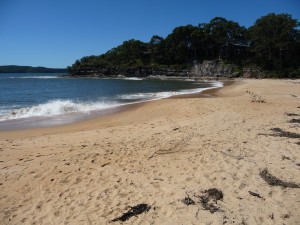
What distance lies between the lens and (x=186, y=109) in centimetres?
1507

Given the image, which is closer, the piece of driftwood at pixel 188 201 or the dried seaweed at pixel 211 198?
the dried seaweed at pixel 211 198

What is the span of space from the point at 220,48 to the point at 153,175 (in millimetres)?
87495

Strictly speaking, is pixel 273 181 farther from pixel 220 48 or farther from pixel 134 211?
pixel 220 48

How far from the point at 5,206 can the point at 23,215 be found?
0.59 metres

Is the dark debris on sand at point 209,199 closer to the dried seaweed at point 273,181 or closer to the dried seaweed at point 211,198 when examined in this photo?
the dried seaweed at point 211,198

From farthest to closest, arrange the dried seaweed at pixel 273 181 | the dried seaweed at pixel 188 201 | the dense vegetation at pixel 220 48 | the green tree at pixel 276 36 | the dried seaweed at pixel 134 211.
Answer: the dense vegetation at pixel 220 48, the green tree at pixel 276 36, the dried seaweed at pixel 273 181, the dried seaweed at pixel 188 201, the dried seaweed at pixel 134 211

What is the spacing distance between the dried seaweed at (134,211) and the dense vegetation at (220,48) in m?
61.3

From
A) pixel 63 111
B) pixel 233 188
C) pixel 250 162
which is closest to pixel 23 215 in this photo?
pixel 233 188

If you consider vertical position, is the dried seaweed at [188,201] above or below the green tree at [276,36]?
below

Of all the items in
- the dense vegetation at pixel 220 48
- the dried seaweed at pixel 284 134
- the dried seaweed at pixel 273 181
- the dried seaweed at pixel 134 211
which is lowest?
the dried seaweed at pixel 134 211

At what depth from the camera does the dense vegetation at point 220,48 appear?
66062 mm

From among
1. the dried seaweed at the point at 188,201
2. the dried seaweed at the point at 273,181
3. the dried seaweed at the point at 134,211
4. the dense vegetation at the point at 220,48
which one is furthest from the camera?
the dense vegetation at the point at 220,48

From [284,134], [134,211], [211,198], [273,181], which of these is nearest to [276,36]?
[284,134]

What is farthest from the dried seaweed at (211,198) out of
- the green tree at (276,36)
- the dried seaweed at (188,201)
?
the green tree at (276,36)
